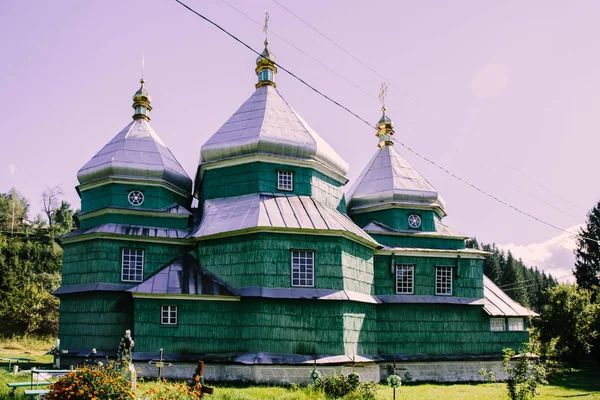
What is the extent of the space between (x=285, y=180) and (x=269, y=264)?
4.07 m

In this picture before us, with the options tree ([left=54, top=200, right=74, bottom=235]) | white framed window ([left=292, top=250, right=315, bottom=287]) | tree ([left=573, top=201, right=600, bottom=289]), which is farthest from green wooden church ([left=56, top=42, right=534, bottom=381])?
tree ([left=54, top=200, right=74, bottom=235])

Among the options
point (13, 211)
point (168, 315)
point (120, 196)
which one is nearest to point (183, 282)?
point (168, 315)

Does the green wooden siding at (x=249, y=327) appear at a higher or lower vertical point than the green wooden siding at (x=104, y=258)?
lower

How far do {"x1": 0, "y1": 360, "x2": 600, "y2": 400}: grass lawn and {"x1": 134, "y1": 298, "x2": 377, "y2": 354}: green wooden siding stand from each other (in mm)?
1983

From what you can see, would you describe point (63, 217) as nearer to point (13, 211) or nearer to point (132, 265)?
point (13, 211)

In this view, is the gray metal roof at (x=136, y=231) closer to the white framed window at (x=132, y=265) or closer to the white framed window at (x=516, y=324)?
the white framed window at (x=132, y=265)

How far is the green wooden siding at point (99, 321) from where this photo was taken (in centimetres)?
2080

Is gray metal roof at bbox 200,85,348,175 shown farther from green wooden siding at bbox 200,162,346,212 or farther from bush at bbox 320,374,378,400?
bush at bbox 320,374,378,400

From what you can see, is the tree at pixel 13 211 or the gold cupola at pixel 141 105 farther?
the tree at pixel 13 211

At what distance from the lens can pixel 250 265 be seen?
20.1 m

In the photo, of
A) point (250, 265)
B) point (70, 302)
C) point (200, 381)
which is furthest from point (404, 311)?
point (70, 302)

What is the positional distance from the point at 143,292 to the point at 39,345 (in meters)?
21.6

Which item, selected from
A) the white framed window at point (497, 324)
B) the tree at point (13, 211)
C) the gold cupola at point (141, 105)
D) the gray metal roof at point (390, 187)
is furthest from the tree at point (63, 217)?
the white framed window at point (497, 324)

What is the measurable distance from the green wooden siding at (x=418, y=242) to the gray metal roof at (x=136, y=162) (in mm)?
8962
